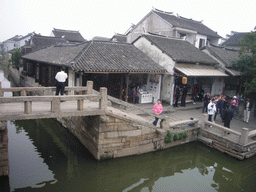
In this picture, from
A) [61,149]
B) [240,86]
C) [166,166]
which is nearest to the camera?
[166,166]

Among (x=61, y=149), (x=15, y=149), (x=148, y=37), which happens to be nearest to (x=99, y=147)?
(x=61, y=149)

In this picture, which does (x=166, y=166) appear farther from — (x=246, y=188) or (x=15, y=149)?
(x=15, y=149)

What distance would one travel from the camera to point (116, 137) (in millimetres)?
8859

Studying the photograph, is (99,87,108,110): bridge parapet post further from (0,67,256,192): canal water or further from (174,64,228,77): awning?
(174,64,228,77): awning

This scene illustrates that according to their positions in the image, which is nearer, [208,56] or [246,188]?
[246,188]

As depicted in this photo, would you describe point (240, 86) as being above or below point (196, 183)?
above

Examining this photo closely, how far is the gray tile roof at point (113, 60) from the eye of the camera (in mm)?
11567

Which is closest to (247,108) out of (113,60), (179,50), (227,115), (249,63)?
(227,115)

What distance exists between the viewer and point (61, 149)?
10102 mm

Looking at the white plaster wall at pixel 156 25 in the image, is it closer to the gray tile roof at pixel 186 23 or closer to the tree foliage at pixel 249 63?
the gray tile roof at pixel 186 23

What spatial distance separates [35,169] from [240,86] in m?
17.0

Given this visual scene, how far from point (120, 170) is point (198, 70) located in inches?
408

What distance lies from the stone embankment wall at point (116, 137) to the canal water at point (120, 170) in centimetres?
32

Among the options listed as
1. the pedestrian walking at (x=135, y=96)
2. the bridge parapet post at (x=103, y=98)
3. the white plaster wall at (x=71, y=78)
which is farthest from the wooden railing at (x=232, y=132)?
the white plaster wall at (x=71, y=78)
